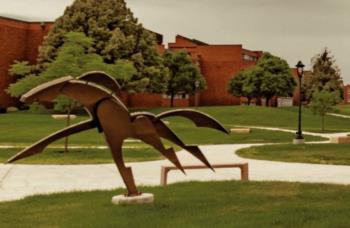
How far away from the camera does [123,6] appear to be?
53.5 meters

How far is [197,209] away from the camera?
9.31 m

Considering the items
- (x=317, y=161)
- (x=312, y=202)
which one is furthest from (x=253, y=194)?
(x=317, y=161)

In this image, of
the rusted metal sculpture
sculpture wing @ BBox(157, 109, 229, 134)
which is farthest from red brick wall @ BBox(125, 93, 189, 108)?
the rusted metal sculpture

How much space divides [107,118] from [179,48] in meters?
73.0

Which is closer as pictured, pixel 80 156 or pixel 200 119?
pixel 200 119

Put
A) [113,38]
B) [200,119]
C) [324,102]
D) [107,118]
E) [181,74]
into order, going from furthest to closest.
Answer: [181,74] → [113,38] → [324,102] → [200,119] → [107,118]

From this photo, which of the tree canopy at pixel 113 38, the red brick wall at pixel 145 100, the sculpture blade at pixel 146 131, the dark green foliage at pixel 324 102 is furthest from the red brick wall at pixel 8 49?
the sculpture blade at pixel 146 131

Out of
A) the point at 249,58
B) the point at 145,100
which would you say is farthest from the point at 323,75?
the point at 145,100

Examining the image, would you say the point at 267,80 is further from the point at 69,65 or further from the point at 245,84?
the point at 69,65

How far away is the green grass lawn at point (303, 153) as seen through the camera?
64.0ft

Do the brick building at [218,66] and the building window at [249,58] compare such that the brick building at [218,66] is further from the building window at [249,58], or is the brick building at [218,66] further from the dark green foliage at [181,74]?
the dark green foliage at [181,74]

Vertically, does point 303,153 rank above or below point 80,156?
above

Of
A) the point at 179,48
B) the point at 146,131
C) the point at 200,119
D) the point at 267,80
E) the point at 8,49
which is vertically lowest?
the point at 146,131

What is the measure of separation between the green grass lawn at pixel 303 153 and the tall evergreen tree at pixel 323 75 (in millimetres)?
62995
